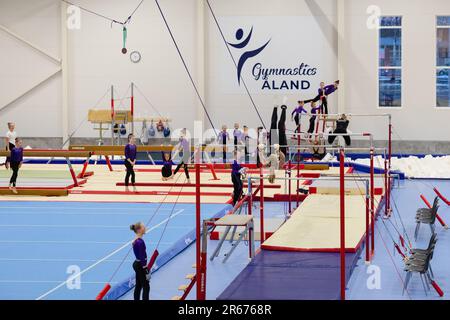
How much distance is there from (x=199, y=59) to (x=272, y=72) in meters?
2.75

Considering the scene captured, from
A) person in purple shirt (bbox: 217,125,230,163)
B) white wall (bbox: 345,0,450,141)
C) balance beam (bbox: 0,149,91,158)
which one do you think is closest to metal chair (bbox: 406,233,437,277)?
balance beam (bbox: 0,149,91,158)

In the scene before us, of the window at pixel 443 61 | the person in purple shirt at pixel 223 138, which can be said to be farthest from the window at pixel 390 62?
the person in purple shirt at pixel 223 138

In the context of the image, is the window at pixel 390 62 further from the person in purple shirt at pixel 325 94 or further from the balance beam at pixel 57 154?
the balance beam at pixel 57 154

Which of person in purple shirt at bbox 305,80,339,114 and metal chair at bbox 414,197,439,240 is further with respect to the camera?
person in purple shirt at bbox 305,80,339,114

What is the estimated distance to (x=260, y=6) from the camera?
28.8 metres

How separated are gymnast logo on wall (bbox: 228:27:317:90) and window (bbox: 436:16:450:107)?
4.47 metres

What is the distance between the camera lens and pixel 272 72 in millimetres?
28844

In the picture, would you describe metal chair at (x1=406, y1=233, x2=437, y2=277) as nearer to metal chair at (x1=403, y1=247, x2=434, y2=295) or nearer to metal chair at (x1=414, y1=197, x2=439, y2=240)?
metal chair at (x1=403, y1=247, x2=434, y2=295)

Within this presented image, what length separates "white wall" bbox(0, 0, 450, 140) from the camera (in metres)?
27.9

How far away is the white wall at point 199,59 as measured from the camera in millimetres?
27922

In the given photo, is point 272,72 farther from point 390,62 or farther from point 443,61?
point 443,61

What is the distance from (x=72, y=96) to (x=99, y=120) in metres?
3.44

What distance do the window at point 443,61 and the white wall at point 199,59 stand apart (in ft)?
1.16

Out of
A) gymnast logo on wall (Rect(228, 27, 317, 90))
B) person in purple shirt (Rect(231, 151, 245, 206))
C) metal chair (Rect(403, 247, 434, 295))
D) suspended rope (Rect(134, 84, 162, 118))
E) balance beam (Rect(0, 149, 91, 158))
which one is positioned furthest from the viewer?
suspended rope (Rect(134, 84, 162, 118))
